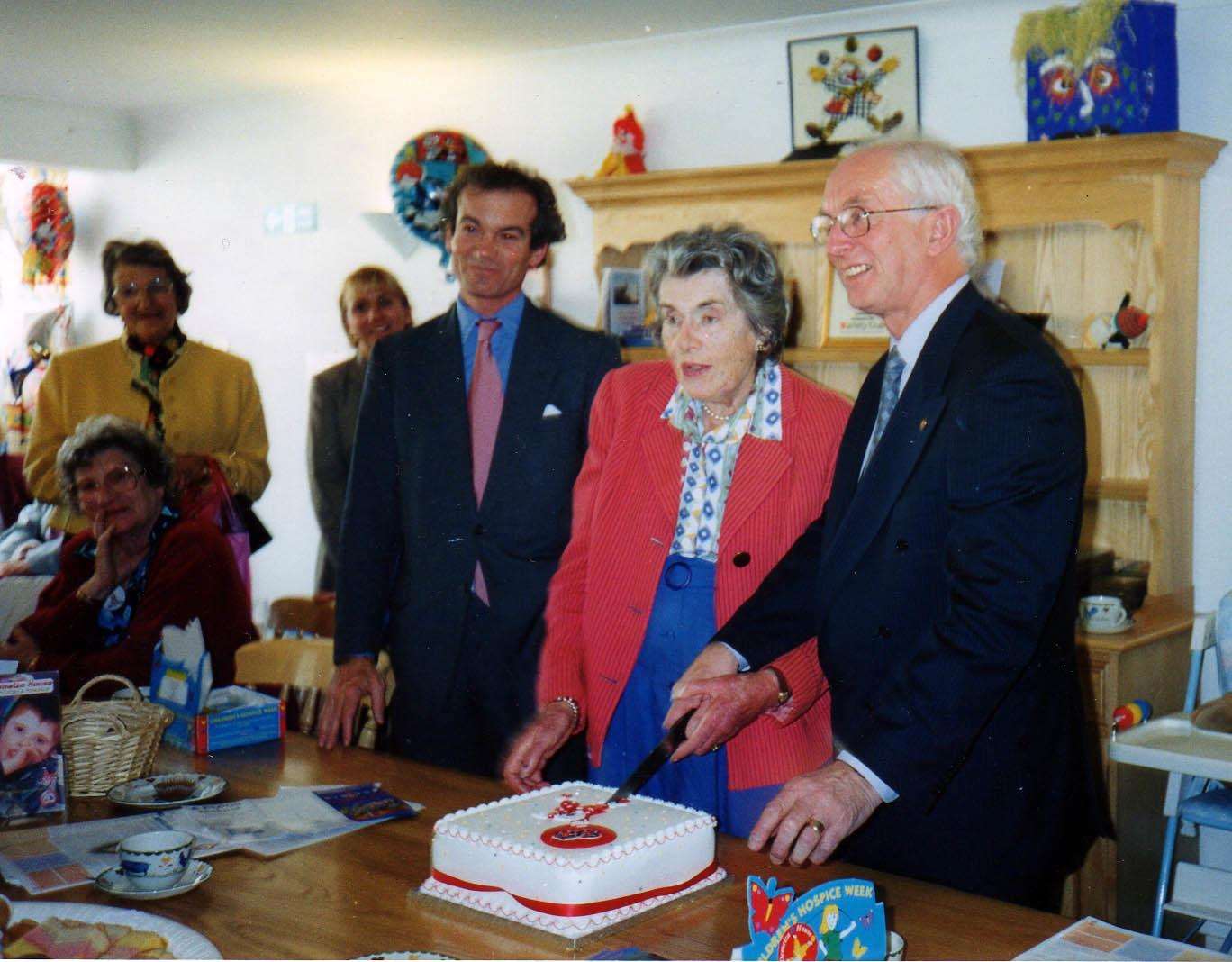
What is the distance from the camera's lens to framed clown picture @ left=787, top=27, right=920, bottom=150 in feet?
12.1

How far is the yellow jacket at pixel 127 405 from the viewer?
3020 millimetres

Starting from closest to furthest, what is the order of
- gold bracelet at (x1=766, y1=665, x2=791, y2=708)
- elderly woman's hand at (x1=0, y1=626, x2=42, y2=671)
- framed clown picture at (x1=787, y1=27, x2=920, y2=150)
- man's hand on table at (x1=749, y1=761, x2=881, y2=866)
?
man's hand on table at (x1=749, y1=761, x2=881, y2=866)
gold bracelet at (x1=766, y1=665, x2=791, y2=708)
elderly woman's hand at (x1=0, y1=626, x2=42, y2=671)
framed clown picture at (x1=787, y1=27, x2=920, y2=150)

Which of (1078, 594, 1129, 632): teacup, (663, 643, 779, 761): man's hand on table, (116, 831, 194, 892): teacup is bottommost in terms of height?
(1078, 594, 1129, 632): teacup

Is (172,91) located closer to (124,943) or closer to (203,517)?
(203,517)

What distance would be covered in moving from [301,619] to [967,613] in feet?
6.41

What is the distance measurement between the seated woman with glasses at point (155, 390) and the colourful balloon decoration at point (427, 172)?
43.9 inches

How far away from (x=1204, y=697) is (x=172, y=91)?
356 cm

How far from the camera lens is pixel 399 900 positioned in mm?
1325

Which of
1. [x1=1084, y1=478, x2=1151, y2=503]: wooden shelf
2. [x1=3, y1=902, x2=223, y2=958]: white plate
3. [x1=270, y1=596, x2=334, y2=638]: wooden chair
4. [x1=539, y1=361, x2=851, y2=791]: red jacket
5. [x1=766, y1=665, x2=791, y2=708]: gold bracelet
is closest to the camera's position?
[x1=3, y1=902, x2=223, y2=958]: white plate

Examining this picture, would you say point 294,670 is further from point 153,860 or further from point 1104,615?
point 1104,615

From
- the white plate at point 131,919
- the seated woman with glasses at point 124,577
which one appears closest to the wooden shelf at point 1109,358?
the seated woman with glasses at point 124,577

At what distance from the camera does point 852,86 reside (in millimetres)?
3771

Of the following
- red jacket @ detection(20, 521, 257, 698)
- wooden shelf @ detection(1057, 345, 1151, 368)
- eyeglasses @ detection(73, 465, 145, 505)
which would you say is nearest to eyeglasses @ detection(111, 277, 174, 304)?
eyeglasses @ detection(73, 465, 145, 505)

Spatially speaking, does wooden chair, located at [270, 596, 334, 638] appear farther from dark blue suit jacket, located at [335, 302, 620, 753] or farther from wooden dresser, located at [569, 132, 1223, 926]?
wooden dresser, located at [569, 132, 1223, 926]
